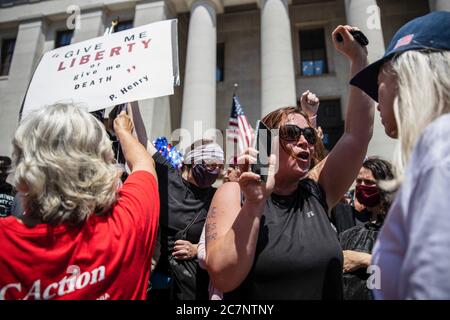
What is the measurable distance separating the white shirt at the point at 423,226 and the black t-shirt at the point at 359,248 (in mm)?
1542

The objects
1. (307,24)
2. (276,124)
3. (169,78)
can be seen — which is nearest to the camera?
(276,124)

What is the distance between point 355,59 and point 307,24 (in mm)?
18753

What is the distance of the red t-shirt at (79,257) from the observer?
1.31 m

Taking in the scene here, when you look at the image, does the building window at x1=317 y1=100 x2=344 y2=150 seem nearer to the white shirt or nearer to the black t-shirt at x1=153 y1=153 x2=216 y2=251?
the black t-shirt at x1=153 y1=153 x2=216 y2=251

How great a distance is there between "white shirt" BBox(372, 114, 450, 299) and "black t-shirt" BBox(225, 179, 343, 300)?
0.67 m

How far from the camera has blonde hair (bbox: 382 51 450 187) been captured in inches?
44.2

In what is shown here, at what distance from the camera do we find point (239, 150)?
5.26ft

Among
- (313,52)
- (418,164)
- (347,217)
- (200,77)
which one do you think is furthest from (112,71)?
(313,52)

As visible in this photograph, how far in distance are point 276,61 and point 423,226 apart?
14.0 m

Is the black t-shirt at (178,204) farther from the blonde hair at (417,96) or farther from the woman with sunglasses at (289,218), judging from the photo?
the blonde hair at (417,96)

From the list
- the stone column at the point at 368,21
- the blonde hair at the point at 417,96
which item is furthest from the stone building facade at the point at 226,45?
the blonde hair at the point at 417,96

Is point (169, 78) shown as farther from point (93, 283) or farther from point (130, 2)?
point (130, 2)

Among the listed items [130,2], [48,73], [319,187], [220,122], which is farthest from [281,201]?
[130,2]

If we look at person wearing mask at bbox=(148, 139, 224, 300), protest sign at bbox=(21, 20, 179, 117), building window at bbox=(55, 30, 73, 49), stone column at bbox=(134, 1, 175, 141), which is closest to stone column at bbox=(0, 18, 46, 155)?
building window at bbox=(55, 30, 73, 49)
